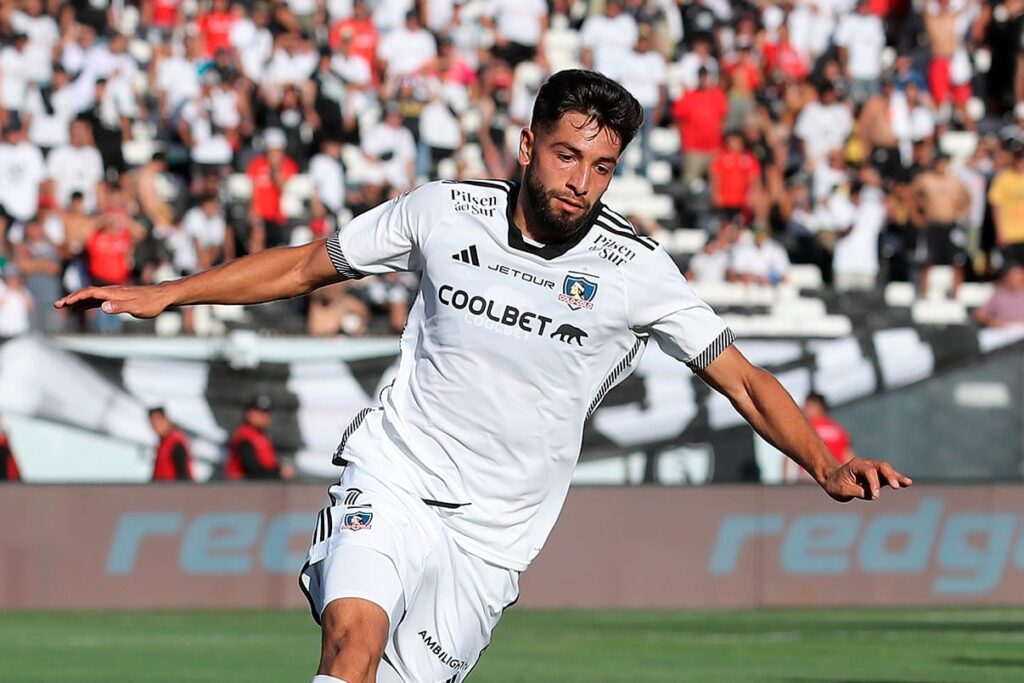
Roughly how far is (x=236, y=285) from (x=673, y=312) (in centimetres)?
139

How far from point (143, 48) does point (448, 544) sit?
1757 cm

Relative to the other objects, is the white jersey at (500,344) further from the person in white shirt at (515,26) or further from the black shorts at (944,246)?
the person in white shirt at (515,26)

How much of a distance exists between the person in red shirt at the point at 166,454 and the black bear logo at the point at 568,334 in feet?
36.6

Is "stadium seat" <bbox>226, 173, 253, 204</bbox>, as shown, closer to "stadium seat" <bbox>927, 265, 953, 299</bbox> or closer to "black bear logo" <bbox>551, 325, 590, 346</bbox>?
"stadium seat" <bbox>927, 265, 953, 299</bbox>

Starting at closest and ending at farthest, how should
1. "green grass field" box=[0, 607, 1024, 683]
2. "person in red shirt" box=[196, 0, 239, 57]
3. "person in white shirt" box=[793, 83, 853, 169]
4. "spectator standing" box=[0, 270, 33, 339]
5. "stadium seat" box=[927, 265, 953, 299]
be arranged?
"green grass field" box=[0, 607, 1024, 683], "spectator standing" box=[0, 270, 33, 339], "stadium seat" box=[927, 265, 953, 299], "person in red shirt" box=[196, 0, 239, 57], "person in white shirt" box=[793, 83, 853, 169]

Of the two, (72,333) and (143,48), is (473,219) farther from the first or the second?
(143,48)

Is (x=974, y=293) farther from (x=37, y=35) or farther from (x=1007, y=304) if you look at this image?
(x=37, y=35)

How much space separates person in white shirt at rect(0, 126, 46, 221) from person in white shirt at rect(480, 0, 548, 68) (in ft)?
19.2

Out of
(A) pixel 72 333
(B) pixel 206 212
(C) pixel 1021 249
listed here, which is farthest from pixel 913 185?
(A) pixel 72 333

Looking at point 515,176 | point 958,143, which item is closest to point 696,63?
point 515,176

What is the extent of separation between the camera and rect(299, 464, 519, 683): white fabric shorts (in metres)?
5.93

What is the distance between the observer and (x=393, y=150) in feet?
71.6

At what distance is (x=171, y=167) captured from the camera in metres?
21.8

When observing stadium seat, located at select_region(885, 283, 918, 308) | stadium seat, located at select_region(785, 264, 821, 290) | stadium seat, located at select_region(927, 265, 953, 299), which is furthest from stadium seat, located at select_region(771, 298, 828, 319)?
stadium seat, located at select_region(927, 265, 953, 299)
